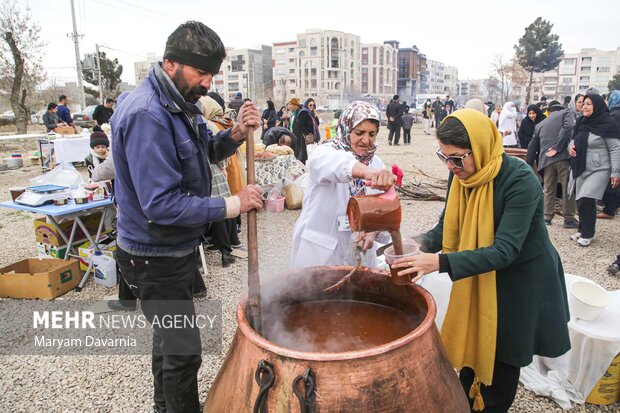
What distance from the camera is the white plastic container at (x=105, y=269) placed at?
14.4ft

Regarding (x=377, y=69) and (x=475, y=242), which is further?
(x=377, y=69)

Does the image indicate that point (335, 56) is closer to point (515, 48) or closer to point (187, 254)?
point (515, 48)

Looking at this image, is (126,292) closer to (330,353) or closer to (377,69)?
(330,353)

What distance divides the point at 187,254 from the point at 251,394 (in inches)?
31.6

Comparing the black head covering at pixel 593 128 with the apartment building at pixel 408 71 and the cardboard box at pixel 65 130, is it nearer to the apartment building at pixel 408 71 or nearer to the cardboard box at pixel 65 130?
the cardboard box at pixel 65 130

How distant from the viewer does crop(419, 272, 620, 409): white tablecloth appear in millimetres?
2547

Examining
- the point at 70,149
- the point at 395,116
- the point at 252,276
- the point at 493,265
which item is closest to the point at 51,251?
the point at 252,276

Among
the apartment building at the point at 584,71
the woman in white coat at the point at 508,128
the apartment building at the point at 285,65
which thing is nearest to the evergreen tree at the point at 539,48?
the woman in white coat at the point at 508,128

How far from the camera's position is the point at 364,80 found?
4264 inches

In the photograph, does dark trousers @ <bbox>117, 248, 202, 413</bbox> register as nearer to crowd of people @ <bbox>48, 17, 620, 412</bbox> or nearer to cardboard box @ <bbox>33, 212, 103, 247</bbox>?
crowd of people @ <bbox>48, 17, 620, 412</bbox>

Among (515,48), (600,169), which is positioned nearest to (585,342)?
(600,169)

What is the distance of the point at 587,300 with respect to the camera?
8.86 feet

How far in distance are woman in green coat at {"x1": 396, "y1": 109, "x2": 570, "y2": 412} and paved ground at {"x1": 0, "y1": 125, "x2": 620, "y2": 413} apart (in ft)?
2.89

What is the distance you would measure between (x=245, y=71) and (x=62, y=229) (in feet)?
322
